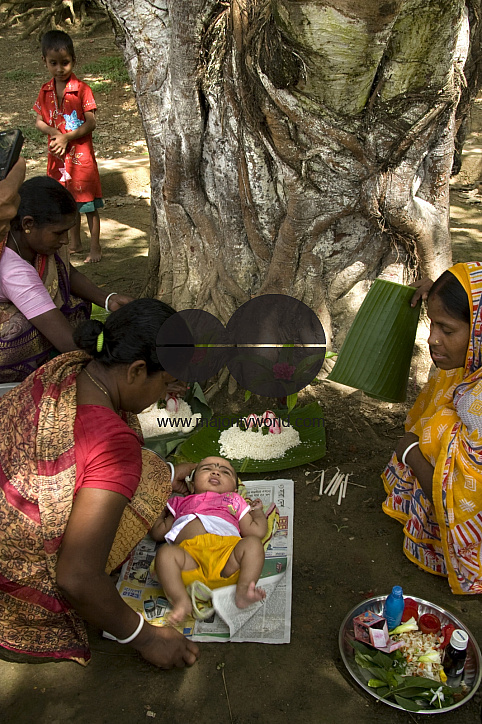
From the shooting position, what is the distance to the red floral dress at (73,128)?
4719mm

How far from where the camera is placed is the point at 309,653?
206cm

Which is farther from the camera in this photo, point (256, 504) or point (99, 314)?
point (99, 314)

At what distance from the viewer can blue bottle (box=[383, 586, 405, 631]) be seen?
1974mm

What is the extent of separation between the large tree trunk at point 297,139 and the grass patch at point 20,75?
27.2ft

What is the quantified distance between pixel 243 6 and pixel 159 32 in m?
0.60

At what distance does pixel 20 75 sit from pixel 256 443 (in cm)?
1004

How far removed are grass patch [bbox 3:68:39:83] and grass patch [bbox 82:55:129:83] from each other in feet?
2.91

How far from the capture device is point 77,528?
172 centimetres

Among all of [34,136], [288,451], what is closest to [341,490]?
[288,451]

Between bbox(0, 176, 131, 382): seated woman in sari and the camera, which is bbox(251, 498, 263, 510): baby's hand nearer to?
bbox(0, 176, 131, 382): seated woman in sari

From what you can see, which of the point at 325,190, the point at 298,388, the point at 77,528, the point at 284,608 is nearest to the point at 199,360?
the point at 298,388

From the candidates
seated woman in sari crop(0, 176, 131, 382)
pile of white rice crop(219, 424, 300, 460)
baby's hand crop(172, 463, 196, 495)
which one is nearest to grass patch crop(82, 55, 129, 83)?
seated woman in sari crop(0, 176, 131, 382)

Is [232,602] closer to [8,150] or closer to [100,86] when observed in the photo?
[8,150]

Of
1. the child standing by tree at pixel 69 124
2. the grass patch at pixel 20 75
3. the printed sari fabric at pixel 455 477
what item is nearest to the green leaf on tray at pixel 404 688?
the printed sari fabric at pixel 455 477
